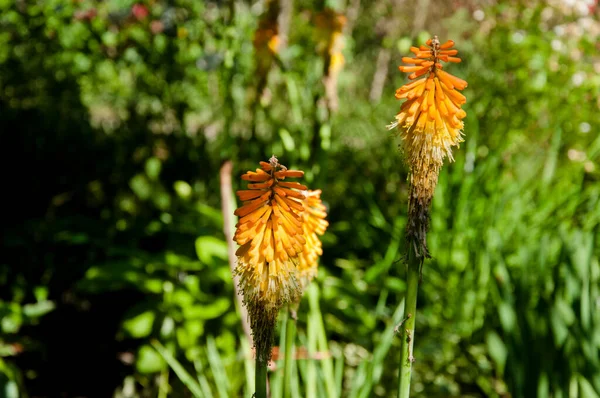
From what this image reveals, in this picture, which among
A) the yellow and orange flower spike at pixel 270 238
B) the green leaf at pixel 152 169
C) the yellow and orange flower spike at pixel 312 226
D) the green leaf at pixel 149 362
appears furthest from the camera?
the green leaf at pixel 152 169

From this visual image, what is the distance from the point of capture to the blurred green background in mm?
2469

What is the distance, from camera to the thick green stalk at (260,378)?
107 centimetres

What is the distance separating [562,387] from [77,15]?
3528 millimetres

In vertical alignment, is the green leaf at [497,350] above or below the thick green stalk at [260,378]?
above

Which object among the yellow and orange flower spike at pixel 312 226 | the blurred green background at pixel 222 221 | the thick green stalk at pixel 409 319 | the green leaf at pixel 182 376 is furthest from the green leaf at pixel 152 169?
the thick green stalk at pixel 409 319

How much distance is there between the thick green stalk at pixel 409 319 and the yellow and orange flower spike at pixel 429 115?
124 millimetres

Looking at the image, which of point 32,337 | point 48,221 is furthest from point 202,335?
point 48,221

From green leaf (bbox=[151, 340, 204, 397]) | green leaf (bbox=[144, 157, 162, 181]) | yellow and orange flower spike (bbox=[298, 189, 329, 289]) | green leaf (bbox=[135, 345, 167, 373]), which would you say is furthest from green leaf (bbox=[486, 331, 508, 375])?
green leaf (bbox=[144, 157, 162, 181])

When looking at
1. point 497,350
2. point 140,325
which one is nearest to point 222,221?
point 140,325

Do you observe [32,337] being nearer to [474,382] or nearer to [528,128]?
[474,382]

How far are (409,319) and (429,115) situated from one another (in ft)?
1.22

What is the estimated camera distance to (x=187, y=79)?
4.20 metres

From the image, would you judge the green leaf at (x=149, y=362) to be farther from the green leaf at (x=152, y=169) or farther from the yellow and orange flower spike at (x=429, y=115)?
the yellow and orange flower spike at (x=429, y=115)

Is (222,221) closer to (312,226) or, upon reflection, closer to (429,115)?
(312,226)
